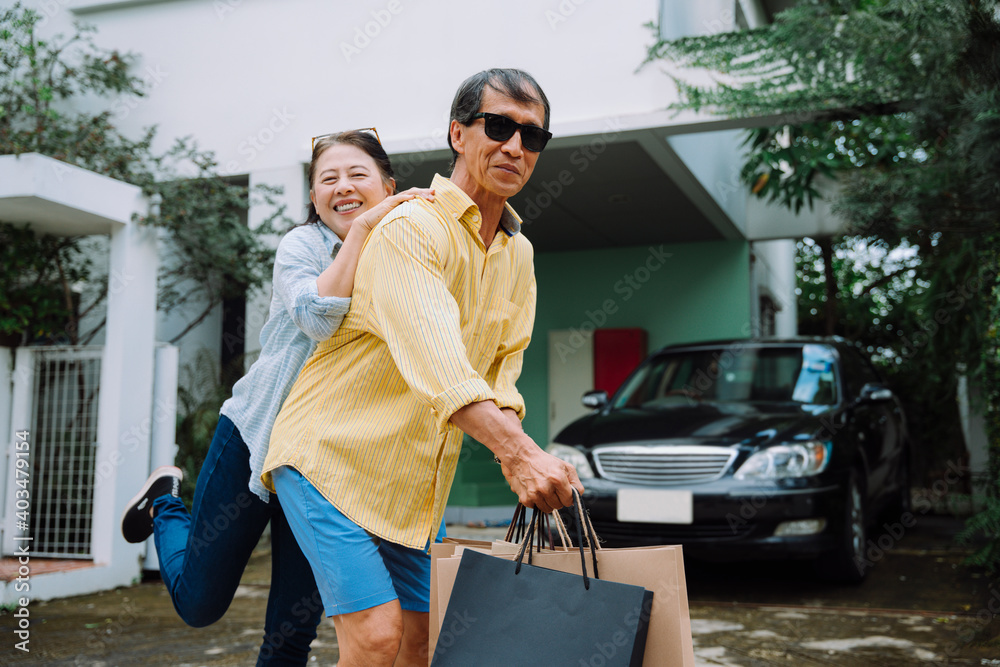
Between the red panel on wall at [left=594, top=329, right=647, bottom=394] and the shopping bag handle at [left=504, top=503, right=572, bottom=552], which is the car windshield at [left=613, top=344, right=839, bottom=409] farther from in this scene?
the shopping bag handle at [left=504, top=503, right=572, bottom=552]

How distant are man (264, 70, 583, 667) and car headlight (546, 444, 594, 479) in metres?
3.43

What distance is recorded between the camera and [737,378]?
6262 mm

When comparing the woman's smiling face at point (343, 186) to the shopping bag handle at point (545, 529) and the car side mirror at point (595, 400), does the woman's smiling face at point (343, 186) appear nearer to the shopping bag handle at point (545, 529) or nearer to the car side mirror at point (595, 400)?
the shopping bag handle at point (545, 529)

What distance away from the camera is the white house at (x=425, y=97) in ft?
22.0

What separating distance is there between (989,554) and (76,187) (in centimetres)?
627

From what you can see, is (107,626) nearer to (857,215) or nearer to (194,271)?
(194,271)

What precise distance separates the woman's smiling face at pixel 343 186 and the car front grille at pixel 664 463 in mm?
3331

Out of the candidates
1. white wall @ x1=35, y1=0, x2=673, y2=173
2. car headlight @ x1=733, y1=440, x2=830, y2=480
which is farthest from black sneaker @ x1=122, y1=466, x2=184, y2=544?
white wall @ x1=35, y1=0, x2=673, y2=173

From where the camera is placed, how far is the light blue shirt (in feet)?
6.74

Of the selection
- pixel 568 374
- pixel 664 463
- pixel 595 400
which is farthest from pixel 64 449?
pixel 568 374

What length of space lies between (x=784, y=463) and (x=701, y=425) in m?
0.59

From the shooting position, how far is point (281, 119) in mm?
7625

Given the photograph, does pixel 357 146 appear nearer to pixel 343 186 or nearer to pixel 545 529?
pixel 343 186

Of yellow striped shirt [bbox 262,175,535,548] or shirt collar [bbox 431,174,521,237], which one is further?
shirt collar [bbox 431,174,521,237]
